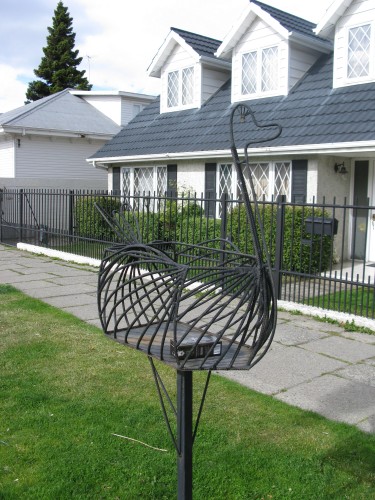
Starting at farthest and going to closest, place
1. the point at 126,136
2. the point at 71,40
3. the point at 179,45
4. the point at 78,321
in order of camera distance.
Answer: the point at 71,40
the point at 126,136
the point at 179,45
the point at 78,321

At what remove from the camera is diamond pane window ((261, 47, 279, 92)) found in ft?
43.4

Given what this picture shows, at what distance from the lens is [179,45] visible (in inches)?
620

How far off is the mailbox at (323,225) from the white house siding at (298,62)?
20.9 ft

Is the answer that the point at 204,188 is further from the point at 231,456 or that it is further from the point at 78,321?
the point at 231,456

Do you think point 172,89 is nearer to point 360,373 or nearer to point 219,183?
point 219,183

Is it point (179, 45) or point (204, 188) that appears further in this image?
point (179, 45)

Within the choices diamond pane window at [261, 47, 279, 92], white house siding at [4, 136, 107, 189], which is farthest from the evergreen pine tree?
diamond pane window at [261, 47, 279, 92]

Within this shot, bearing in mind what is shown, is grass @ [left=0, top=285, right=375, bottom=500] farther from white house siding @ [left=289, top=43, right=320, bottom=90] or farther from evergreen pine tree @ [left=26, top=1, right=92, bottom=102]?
evergreen pine tree @ [left=26, top=1, right=92, bottom=102]

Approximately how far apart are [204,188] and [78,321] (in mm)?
7536

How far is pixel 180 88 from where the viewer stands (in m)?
15.9

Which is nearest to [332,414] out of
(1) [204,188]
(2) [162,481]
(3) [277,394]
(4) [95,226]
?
(3) [277,394]

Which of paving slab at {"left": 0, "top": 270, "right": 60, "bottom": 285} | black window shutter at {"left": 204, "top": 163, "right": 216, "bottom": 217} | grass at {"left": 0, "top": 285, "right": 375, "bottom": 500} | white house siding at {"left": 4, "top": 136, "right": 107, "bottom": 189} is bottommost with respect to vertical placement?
grass at {"left": 0, "top": 285, "right": 375, "bottom": 500}

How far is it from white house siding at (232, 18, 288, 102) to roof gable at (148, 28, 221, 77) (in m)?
1.32

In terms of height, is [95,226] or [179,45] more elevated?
[179,45]
